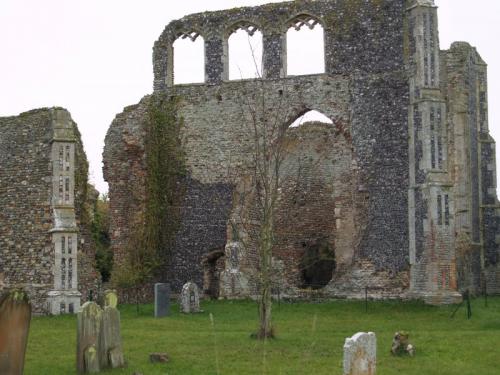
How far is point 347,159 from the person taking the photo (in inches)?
1203

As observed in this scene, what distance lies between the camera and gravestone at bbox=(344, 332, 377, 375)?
1146cm

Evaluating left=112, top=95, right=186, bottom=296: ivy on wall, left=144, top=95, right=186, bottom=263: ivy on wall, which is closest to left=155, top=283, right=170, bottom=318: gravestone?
left=112, top=95, right=186, bottom=296: ivy on wall

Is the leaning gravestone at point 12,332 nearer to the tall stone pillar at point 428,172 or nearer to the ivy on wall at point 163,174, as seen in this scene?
the tall stone pillar at point 428,172

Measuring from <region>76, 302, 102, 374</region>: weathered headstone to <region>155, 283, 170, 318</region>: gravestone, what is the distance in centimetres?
910

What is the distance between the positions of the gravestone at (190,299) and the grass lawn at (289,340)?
352mm

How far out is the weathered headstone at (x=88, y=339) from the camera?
1381cm

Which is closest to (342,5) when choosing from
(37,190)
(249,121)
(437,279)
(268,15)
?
(268,15)

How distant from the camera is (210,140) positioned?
2975cm

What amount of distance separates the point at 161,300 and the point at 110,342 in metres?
9.14

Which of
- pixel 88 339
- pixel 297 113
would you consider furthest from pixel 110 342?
pixel 297 113

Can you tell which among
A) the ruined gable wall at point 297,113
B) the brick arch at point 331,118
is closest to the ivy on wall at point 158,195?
the ruined gable wall at point 297,113

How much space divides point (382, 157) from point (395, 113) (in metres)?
1.28

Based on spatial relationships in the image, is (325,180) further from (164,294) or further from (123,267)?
(164,294)

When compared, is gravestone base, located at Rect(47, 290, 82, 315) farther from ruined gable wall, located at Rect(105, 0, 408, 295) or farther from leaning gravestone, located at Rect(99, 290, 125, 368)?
leaning gravestone, located at Rect(99, 290, 125, 368)
